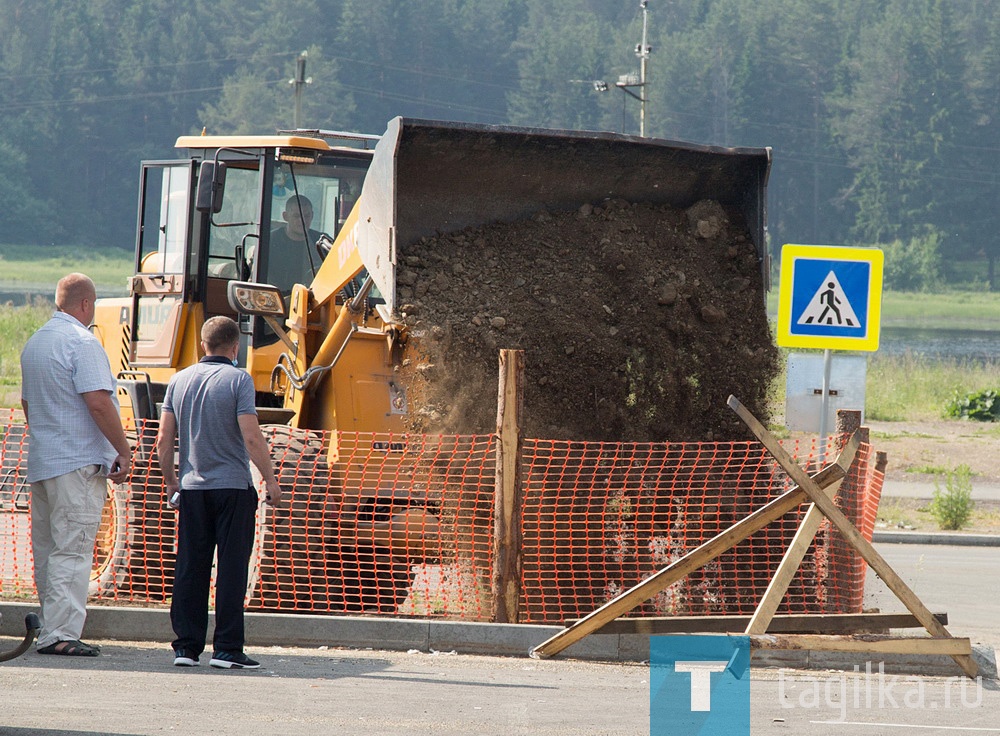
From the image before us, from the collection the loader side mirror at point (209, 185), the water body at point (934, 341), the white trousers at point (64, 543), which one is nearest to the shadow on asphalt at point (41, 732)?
the white trousers at point (64, 543)

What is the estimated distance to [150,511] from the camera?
9281 millimetres

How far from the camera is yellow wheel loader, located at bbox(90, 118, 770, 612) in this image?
8.73m

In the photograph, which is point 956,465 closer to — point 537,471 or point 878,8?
point 537,471

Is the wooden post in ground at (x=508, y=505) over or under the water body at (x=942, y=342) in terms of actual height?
under

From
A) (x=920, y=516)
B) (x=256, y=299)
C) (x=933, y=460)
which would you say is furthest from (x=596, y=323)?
(x=933, y=460)

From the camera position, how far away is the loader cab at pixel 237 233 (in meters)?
9.92

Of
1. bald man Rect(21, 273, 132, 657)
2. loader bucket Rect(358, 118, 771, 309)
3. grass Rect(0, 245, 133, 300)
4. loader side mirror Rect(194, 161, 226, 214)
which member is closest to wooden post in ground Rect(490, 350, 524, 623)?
loader bucket Rect(358, 118, 771, 309)

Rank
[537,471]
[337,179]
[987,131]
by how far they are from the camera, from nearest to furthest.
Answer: [537,471], [337,179], [987,131]

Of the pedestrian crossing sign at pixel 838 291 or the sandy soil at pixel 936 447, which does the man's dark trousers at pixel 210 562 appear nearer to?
the pedestrian crossing sign at pixel 838 291

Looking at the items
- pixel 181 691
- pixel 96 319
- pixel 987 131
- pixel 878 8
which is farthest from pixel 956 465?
pixel 878 8

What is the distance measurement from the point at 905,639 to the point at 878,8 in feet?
363

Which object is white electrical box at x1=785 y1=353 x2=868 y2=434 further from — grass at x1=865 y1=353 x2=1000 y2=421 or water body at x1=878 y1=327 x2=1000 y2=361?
water body at x1=878 y1=327 x2=1000 y2=361

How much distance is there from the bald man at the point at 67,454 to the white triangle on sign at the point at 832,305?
557 cm

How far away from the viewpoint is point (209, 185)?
9.32 m
